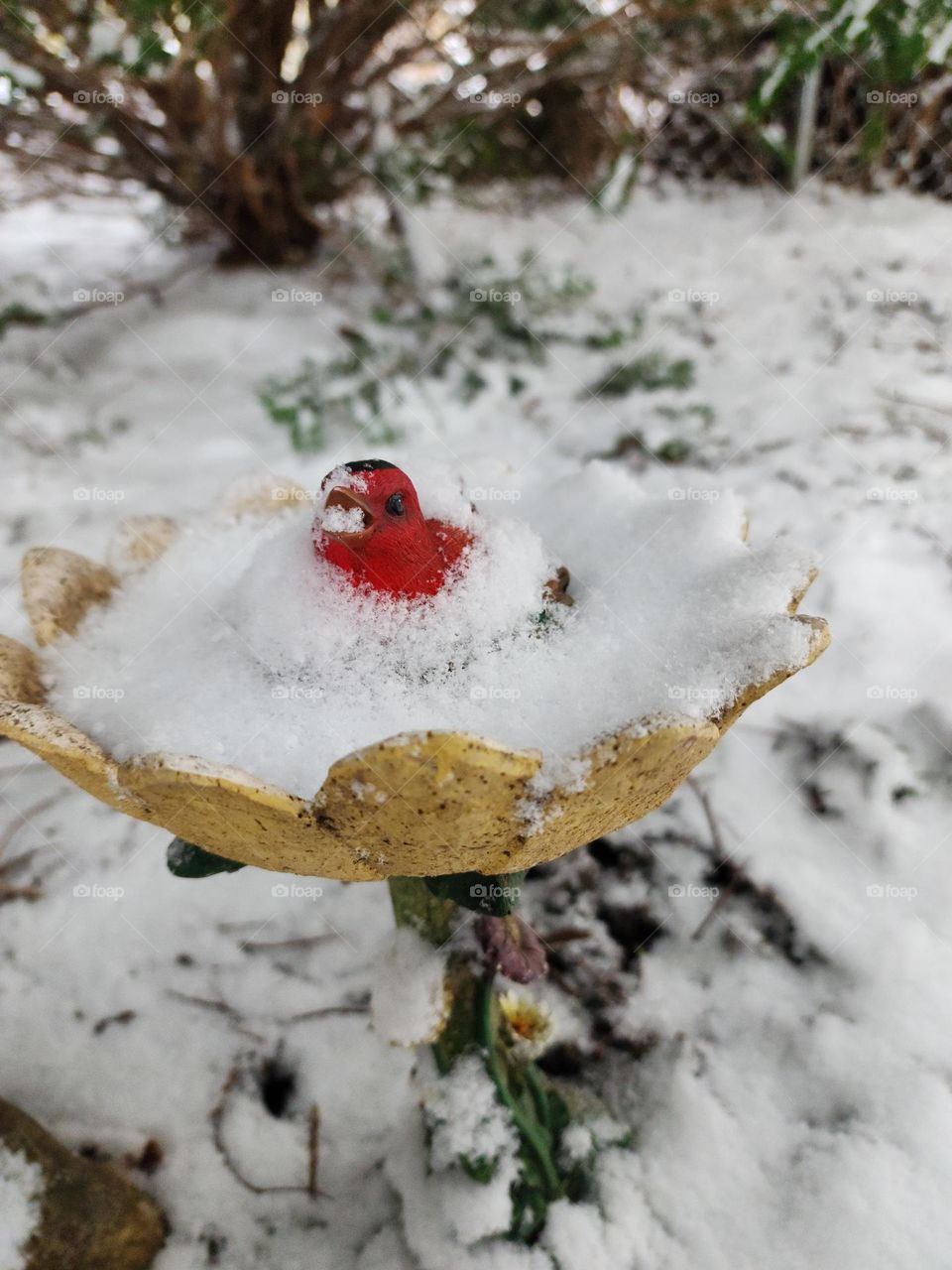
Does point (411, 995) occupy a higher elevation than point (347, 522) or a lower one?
lower

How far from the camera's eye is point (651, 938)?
44.8 inches

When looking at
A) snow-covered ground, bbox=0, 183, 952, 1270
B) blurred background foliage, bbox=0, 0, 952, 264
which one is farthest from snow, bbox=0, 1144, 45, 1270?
blurred background foliage, bbox=0, 0, 952, 264

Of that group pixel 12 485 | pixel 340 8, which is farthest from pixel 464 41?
pixel 12 485

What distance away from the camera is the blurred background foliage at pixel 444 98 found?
67.3 inches

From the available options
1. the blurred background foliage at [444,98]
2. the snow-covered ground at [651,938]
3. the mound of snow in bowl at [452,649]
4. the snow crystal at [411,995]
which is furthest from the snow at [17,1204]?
the blurred background foliage at [444,98]

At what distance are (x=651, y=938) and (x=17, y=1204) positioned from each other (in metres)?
0.76

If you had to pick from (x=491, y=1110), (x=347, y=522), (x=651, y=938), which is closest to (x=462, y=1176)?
(x=491, y=1110)

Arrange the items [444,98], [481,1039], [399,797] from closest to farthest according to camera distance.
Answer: [399,797]
[481,1039]
[444,98]

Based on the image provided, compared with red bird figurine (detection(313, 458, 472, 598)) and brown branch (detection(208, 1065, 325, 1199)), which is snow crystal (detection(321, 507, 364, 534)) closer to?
red bird figurine (detection(313, 458, 472, 598))

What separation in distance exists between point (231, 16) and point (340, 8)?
0.94 feet

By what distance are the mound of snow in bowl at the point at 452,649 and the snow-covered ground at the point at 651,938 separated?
16 centimetres

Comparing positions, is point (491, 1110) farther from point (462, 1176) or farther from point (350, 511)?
point (350, 511)

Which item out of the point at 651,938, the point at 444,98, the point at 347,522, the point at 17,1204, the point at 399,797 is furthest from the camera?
the point at 444,98

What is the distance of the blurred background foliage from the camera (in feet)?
5.61
